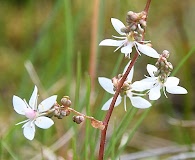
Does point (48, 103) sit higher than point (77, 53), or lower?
higher

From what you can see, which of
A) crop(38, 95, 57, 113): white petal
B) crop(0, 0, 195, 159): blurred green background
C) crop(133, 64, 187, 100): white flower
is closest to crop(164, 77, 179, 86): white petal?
crop(133, 64, 187, 100): white flower

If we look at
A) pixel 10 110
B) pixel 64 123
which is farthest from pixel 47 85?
pixel 10 110

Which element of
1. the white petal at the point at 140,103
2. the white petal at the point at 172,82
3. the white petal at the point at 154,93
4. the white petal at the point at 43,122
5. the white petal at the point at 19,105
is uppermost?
the white petal at the point at 172,82

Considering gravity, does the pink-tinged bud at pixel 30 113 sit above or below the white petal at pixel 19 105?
below

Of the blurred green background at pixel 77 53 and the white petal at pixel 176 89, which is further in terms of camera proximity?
the blurred green background at pixel 77 53

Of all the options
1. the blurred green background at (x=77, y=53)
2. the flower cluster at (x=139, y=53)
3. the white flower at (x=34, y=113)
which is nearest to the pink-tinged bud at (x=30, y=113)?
the white flower at (x=34, y=113)

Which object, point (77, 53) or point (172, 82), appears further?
point (77, 53)

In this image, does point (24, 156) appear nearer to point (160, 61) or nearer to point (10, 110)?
point (10, 110)

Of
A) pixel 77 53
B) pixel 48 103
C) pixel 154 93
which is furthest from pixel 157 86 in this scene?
pixel 77 53

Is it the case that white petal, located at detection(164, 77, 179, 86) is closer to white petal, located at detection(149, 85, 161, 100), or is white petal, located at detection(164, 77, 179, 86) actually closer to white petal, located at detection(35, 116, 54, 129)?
white petal, located at detection(149, 85, 161, 100)

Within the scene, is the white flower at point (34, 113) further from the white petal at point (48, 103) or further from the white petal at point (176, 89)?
the white petal at point (176, 89)

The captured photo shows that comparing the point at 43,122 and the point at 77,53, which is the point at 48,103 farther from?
the point at 77,53

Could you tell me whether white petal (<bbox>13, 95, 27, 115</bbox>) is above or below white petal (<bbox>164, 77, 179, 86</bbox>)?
below
